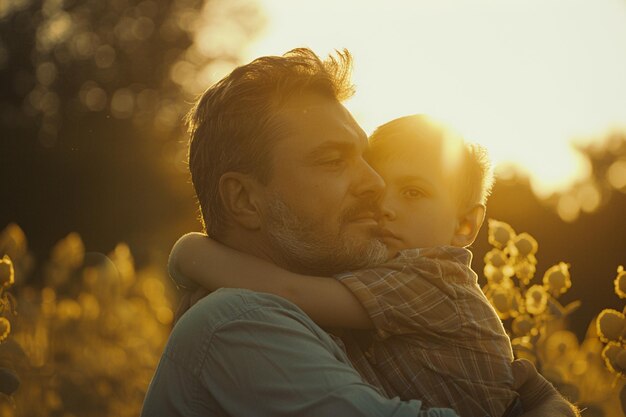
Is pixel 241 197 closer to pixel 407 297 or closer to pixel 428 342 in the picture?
pixel 407 297

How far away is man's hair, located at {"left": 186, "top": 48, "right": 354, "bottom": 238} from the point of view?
3.07 meters

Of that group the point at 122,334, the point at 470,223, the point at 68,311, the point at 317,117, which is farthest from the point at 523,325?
the point at 68,311

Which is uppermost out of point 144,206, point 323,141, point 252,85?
point 252,85

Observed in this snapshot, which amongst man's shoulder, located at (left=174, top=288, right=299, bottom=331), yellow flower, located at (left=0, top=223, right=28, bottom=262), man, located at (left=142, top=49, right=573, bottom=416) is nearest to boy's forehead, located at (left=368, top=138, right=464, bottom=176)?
man, located at (left=142, top=49, right=573, bottom=416)

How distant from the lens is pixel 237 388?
2.35 meters

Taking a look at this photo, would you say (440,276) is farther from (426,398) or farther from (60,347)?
(60,347)

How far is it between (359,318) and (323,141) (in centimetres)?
60

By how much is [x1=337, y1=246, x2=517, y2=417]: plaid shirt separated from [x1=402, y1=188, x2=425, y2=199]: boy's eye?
0.55 meters

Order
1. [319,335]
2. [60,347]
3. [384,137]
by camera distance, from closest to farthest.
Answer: [319,335]
[384,137]
[60,347]

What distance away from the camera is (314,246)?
3.02m

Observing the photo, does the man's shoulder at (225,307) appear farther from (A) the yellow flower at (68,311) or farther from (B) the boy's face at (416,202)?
(A) the yellow flower at (68,311)

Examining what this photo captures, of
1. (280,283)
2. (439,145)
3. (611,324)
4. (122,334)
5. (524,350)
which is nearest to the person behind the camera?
(280,283)

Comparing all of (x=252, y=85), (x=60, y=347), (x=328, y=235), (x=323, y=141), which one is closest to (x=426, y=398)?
(x=328, y=235)

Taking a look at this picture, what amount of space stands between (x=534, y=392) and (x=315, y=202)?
3.13ft
